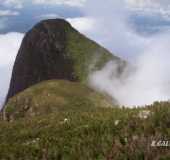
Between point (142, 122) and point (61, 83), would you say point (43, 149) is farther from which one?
point (61, 83)

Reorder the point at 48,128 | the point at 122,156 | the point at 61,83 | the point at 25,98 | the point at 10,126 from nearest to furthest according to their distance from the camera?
1. the point at 122,156
2. the point at 48,128
3. the point at 10,126
4. the point at 25,98
5. the point at 61,83

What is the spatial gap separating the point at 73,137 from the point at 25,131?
3885mm

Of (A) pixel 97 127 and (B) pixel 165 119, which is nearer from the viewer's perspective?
(B) pixel 165 119

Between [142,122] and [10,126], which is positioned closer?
[142,122]

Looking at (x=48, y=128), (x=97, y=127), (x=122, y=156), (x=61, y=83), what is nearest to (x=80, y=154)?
(x=122, y=156)

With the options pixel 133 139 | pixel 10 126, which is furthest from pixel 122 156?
pixel 10 126

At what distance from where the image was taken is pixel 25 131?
20.1m

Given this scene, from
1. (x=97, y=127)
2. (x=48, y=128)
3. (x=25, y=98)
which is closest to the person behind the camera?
(x=97, y=127)

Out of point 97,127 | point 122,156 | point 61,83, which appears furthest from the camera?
point 61,83

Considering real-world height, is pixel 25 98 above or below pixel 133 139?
below

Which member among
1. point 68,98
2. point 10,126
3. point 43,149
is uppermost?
point 43,149

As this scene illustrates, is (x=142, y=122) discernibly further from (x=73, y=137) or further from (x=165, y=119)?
(x=73, y=137)

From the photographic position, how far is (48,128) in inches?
781

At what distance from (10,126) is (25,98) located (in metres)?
71.1
